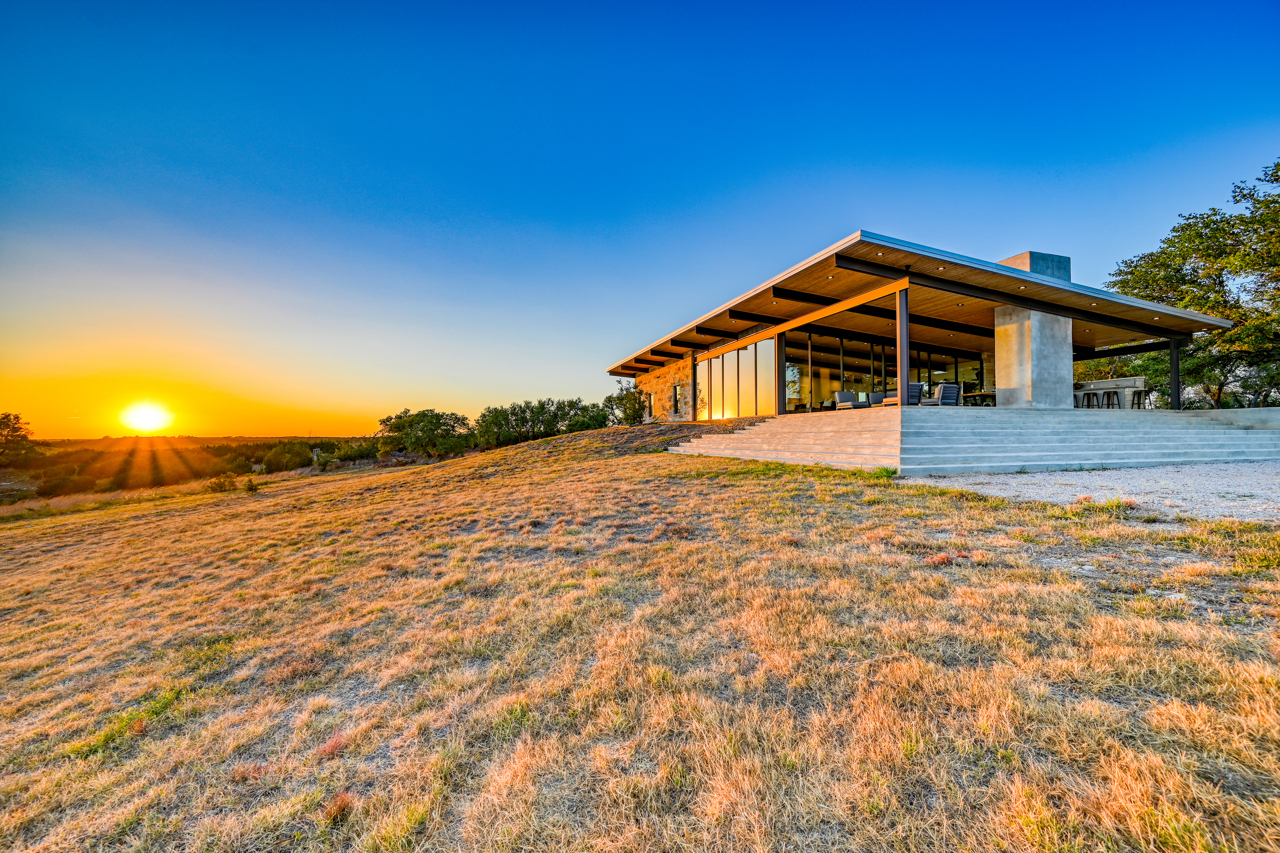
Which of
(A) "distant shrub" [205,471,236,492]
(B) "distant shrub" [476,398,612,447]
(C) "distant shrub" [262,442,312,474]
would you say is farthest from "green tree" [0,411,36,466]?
(B) "distant shrub" [476,398,612,447]

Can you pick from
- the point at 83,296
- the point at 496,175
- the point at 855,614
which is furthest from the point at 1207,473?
the point at 83,296

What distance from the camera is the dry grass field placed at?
1.35 m

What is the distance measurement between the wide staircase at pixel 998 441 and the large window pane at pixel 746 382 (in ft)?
17.9

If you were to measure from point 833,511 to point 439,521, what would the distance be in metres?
5.96

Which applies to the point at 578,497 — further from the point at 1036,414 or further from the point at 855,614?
the point at 1036,414

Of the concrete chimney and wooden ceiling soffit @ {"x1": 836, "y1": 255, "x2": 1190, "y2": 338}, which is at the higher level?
the concrete chimney

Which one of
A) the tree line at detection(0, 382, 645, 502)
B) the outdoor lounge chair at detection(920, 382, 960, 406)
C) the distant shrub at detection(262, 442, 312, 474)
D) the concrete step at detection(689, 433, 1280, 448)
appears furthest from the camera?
the distant shrub at detection(262, 442, 312, 474)

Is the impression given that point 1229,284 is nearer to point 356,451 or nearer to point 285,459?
point 356,451

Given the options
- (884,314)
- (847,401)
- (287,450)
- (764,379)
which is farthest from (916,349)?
(287,450)

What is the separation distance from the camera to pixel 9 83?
10.5 meters

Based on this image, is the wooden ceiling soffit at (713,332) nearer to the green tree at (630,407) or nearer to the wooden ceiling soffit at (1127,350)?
the green tree at (630,407)

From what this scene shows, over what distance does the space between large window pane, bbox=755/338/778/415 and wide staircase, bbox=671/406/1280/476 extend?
4694 millimetres

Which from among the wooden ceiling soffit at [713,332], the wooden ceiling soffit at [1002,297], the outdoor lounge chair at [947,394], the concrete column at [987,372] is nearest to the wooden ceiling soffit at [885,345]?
the concrete column at [987,372]

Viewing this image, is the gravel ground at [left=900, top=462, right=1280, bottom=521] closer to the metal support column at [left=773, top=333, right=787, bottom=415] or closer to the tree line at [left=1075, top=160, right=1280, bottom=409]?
the metal support column at [left=773, top=333, right=787, bottom=415]
